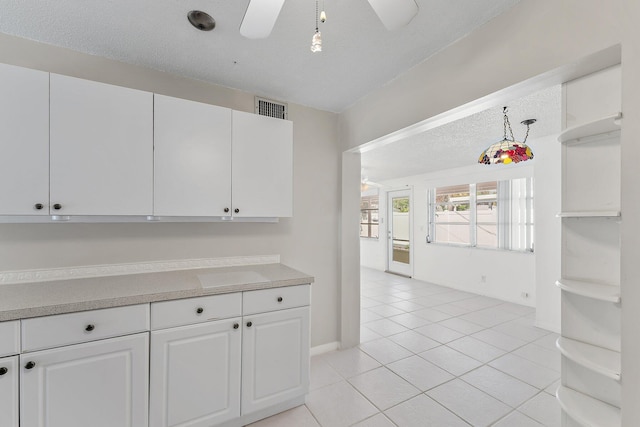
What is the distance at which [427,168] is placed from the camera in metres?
5.46

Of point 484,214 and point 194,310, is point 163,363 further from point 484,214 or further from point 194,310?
point 484,214

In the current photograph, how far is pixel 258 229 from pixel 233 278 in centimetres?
62

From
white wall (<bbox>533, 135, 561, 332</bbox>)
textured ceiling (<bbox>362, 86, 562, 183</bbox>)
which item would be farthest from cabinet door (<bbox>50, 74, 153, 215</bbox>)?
white wall (<bbox>533, 135, 561, 332</bbox>)

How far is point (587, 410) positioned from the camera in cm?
124

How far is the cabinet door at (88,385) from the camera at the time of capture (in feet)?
4.17

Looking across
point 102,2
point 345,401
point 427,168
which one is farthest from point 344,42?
point 427,168

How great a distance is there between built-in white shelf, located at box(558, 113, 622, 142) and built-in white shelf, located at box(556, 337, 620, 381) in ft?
3.41

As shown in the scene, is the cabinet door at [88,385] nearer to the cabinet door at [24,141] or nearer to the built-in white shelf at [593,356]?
the cabinet door at [24,141]

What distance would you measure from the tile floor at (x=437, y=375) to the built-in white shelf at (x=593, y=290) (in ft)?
3.96

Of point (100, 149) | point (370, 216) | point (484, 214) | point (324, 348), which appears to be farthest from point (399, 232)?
point (100, 149)

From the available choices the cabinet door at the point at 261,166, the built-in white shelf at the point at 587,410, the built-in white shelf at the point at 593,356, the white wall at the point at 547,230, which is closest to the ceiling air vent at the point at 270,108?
the cabinet door at the point at 261,166

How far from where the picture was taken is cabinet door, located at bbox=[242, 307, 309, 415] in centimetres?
175

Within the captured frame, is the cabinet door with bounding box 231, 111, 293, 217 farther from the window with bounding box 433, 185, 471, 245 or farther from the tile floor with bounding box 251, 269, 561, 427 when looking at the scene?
the window with bounding box 433, 185, 471, 245

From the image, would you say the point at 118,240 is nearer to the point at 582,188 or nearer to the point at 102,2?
the point at 102,2
